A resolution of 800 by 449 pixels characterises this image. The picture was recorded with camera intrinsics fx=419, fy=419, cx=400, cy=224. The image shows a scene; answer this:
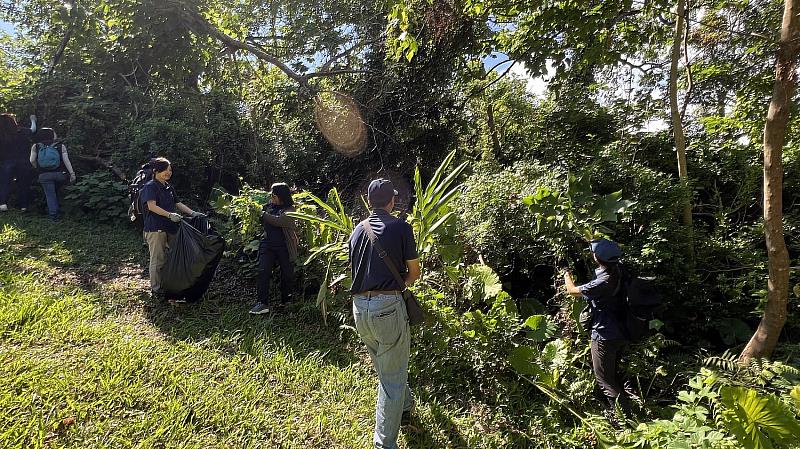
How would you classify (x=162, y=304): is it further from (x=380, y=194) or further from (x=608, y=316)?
(x=608, y=316)

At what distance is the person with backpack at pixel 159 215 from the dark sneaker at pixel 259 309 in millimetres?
904

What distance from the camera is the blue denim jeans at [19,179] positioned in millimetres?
6562

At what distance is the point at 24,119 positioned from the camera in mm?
7438

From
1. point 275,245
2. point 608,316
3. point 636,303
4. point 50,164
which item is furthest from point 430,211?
point 50,164

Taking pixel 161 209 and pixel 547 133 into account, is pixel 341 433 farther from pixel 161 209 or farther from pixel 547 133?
pixel 547 133

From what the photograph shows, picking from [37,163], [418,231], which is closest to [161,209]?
[418,231]

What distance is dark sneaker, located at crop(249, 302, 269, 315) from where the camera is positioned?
432 cm

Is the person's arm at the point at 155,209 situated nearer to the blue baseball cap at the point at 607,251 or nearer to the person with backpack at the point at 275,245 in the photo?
the person with backpack at the point at 275,245

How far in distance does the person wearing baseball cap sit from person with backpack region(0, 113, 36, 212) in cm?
714

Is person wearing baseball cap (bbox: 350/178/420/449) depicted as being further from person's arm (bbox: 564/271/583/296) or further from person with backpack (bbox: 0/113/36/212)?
person with backpack (bbox: 0/113/36/212)

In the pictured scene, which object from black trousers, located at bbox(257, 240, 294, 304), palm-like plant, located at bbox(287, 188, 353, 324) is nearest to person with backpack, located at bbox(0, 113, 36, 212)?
black trousers, located at bbox(257, 240, 294, 304)

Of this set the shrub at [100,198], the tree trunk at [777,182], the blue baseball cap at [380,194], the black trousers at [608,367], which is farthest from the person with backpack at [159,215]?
the tree trunk at [777,182]

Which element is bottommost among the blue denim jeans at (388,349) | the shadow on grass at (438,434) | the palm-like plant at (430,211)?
the shadow on grass at (438,434)

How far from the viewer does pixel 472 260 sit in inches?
166
